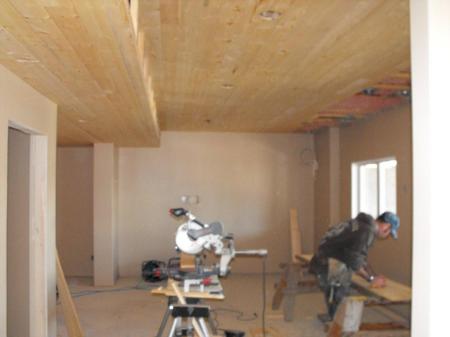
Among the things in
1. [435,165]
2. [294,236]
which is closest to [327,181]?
[294,236]

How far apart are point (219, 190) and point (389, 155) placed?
3.07 m

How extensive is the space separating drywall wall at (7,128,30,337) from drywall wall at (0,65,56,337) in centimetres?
14

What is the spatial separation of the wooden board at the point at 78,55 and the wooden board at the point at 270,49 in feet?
0.81

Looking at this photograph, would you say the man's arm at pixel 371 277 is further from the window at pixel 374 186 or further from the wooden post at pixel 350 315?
the window at pixel 374 186

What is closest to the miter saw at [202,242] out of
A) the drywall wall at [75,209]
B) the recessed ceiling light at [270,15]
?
the recessed ceiling light at [270,15]

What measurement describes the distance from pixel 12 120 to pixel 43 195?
0.98m

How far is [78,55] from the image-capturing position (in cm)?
255

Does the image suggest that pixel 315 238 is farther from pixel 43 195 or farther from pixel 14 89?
pixel 14 89

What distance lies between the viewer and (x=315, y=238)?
7.60 meters

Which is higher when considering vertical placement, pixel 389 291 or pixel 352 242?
pixel 352 242

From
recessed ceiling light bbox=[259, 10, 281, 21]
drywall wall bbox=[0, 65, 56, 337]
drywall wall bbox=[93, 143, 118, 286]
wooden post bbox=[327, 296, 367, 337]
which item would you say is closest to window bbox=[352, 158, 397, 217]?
wooden post bbox=[327, 296, 367, 337]

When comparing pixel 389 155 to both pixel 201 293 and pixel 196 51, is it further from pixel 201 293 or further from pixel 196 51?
pixel 201 293

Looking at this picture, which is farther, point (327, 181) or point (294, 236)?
point (294, 236)

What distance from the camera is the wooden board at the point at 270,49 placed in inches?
93.7
